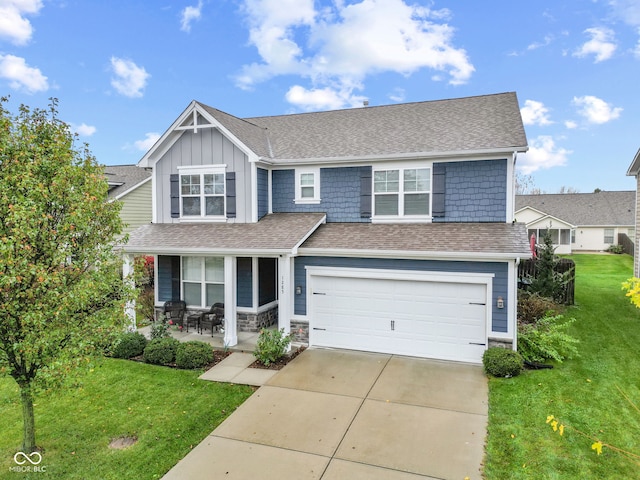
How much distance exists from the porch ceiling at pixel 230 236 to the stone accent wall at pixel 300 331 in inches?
85.8

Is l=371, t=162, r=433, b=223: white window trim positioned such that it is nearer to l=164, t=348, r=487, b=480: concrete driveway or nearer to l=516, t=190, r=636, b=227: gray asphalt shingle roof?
l=164, t=348, r=487, b=480: concrete driveway

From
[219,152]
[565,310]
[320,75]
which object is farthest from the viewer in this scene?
[320,75]

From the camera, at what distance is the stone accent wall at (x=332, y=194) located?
41.9ft

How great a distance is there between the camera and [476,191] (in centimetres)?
1153

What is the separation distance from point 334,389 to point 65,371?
4.94 m

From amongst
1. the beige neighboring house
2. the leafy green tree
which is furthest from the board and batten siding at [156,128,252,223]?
the beige neighboring house

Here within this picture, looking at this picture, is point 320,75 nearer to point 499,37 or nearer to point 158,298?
point 499,37

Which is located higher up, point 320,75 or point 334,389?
point 320,75

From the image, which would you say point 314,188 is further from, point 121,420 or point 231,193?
point 121,420

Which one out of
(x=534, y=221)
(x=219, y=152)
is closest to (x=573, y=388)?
(x=219, y=152)

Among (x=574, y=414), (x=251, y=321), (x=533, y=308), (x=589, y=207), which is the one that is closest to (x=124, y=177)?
(x=251, y=321)

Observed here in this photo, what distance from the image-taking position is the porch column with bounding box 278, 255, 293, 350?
11.0 m

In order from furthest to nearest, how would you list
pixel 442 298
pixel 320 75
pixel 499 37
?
1. pixel 320 75
2. pixel 499 37
3. pixel 442 298

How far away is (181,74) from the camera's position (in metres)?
21.1
